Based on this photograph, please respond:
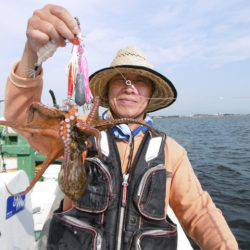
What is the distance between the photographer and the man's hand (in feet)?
8.06

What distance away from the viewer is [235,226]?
10266 mm

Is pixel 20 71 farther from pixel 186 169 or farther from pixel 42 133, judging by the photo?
pixel 186 169

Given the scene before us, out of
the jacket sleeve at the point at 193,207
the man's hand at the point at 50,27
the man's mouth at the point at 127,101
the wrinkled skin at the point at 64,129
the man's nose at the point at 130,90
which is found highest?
the man's hand at the point at 50,27

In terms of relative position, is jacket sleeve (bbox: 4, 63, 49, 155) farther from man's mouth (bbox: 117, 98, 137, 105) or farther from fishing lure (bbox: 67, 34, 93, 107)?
man's mouth (bbox: 117, 98, 137, 105)

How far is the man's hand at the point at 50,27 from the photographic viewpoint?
2457mm

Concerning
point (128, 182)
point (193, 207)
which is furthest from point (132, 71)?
point (193, 207)

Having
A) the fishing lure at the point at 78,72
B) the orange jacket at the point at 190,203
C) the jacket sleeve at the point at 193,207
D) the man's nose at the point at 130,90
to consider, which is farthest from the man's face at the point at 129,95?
the fishing lure at the point at 78,72

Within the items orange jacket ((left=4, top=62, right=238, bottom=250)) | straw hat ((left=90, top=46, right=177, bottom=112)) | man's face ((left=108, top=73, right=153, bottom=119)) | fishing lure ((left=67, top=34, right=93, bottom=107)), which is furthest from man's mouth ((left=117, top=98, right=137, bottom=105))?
fishing lure ((left=67, top=34, right=93, bottom=107))

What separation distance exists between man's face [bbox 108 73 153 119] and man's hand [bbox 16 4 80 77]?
1124mm

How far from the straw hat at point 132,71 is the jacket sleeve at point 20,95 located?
81 centimetres

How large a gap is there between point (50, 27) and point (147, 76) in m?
1.43

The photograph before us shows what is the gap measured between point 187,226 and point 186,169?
0.64 metres

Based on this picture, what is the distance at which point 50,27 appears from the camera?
98.4 inches

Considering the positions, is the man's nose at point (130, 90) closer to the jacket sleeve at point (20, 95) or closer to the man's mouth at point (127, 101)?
the man's mouth at point (127, 101)
